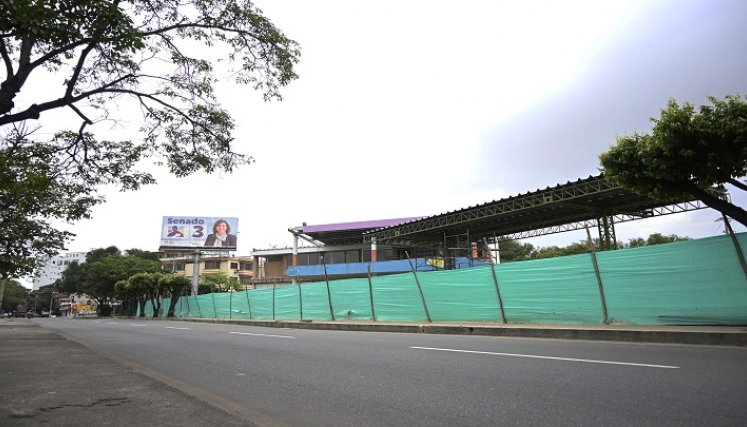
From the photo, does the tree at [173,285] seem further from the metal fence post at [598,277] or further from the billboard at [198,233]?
the metal fence post at [598,277]

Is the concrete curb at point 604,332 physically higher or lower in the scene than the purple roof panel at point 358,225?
lower

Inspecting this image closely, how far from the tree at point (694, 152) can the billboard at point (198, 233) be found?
45.9 m

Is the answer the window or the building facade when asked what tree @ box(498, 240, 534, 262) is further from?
the building facade

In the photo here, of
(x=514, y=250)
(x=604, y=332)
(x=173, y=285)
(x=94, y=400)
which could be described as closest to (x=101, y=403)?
(x=94, y=400)

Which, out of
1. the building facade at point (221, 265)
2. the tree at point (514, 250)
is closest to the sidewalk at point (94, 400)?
the tree at point (514, 250)

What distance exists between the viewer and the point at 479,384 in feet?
17.5

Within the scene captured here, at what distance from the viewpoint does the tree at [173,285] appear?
3797 cm

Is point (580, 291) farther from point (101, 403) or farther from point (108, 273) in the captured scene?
point (108, 273)

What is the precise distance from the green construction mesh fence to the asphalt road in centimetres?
189

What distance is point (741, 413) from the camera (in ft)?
12.6

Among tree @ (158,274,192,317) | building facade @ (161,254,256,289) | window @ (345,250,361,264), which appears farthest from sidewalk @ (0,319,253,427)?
building facade @ (161,254,256,289)

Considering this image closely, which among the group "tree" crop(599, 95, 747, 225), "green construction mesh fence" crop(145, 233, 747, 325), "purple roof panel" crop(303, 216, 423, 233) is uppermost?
"purple roof panel" crop(303, 216, 423, 233)

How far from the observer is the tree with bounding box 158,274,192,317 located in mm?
37966

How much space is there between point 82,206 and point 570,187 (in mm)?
17725
